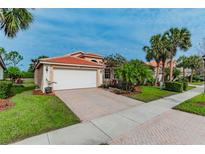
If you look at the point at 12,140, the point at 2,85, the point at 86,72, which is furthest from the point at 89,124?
the point at 86,72

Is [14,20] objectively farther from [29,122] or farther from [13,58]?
[13,58]

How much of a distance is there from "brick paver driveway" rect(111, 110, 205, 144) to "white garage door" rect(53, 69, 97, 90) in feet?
30.9

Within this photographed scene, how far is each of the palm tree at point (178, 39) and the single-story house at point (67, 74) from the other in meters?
11.5

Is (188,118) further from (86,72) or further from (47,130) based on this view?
(86,72)

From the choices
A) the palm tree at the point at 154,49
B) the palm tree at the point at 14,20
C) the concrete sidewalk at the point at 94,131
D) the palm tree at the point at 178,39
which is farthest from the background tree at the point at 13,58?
the concrete sidewalk at the point at 94,131

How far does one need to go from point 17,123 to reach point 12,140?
119 centimetres

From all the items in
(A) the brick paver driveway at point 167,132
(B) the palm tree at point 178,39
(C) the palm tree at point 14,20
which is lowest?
(A) the brick paver driveway at point 167,132

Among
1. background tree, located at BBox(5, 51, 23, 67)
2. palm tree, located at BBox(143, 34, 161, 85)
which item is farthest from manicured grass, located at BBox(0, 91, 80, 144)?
background tree, located at BBox(5, 51, 23, 67)

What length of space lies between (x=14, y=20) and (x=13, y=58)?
45174 millimetres

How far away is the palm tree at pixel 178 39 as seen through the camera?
17781 mm

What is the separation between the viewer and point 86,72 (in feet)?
47.0

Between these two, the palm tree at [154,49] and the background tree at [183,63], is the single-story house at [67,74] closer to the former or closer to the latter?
the palm tree at [154,49]

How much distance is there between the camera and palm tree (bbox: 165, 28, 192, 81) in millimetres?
17781

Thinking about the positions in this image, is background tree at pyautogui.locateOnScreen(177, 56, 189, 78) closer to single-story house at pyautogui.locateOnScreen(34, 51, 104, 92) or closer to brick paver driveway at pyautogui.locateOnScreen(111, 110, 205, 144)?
single-story house at pyautogui.locateOnScreen(34, 51, 104, 92)
